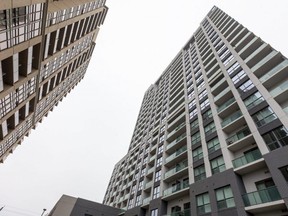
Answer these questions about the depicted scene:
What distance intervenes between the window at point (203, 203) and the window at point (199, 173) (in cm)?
224

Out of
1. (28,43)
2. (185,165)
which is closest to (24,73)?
(28,43)

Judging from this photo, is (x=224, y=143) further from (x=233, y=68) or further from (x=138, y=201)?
(x=138, y=201)

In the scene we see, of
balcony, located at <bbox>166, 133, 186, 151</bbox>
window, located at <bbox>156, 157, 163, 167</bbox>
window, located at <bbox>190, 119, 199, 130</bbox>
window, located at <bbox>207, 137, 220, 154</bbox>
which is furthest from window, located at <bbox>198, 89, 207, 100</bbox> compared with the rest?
window, located at <bbox>156, 157, 163, 167</bbox>

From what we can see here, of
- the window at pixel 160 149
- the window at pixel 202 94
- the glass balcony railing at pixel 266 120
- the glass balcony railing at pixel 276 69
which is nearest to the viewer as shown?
the glass balcony railing at pixel 266 120

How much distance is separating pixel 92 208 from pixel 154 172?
1308 centimetres

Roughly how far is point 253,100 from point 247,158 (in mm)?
6960

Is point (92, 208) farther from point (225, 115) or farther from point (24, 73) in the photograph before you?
point (225, 115)

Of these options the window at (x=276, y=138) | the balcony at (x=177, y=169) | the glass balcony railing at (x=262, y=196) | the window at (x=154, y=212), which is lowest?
the glass balcony railing at (x=262, y=196)

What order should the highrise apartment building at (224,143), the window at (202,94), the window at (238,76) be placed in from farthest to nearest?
the window at (202,94) → the window at (238,76) → the highrise apartment building at (224,143)

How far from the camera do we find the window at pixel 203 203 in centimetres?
1860

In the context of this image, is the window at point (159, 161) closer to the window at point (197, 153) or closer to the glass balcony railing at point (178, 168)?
the glass balcony railing at point (178, 168)

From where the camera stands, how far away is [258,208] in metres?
14.4

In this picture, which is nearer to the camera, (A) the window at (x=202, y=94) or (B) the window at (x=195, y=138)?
(B) the window at (x=195, y=138)

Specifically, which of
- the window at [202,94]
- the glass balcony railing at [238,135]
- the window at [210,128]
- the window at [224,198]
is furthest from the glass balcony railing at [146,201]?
the window at [202,94]
